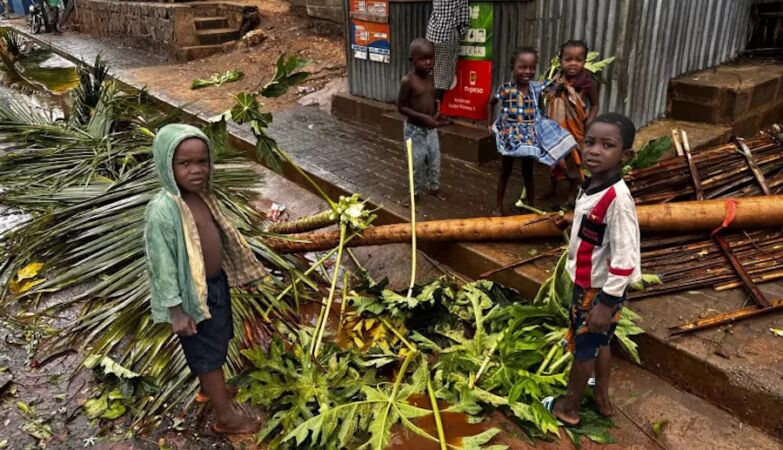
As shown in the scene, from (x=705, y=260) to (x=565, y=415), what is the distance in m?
1.58

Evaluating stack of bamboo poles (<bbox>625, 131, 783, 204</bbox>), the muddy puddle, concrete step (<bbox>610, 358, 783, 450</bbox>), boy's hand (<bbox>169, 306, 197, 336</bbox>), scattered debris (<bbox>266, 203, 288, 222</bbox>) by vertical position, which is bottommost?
the muddy puddle

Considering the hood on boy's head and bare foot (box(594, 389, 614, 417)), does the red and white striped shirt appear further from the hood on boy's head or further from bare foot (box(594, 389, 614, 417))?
the hood on boy's head

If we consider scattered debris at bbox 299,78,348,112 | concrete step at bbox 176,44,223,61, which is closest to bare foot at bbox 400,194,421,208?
scattered debris at bbox 299,78,348,112

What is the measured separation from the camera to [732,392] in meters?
2.81

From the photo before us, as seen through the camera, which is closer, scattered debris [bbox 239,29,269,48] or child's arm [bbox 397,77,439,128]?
child's arm [bbox 397,77,439,128]

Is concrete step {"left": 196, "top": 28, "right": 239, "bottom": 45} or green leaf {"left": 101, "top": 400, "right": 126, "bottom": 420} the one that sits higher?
concrete step {"left": 196, "top": 28, "right": 239, "bottom": 45}

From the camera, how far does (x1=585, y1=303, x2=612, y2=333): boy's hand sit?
2.45 metres

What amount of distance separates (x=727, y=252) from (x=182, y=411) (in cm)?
353

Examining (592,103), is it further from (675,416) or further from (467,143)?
(675,416)

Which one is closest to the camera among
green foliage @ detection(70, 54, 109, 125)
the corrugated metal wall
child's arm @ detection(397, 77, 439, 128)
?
child's arm @ detection(397, 77, 439, 128)

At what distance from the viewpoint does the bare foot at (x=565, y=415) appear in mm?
2812

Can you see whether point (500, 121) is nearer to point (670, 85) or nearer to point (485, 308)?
point (485, 308)

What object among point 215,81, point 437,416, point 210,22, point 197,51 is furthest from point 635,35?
point 210,22

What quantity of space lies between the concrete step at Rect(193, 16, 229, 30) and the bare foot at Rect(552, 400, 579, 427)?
1327 centimetres
